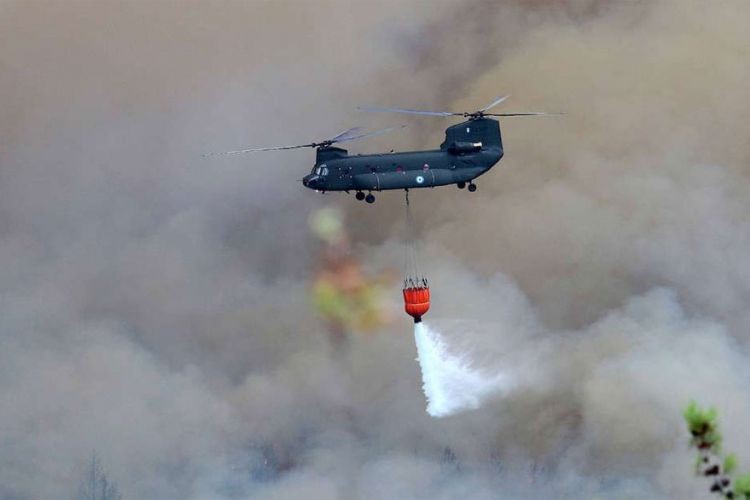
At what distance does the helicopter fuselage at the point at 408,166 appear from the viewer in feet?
300

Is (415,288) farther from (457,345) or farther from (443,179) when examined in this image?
(457,345)

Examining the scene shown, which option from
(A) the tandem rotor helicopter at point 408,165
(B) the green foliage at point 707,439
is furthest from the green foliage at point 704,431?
(A) the tandem rotor helicopter at point 408,165

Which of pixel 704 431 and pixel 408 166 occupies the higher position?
pixel 408 166

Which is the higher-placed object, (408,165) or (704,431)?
(408,165)

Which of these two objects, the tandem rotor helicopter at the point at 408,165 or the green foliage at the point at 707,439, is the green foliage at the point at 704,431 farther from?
the tandem rotor helicopter at the point at 408,165

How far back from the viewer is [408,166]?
301ft

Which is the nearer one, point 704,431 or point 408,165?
point 704,431

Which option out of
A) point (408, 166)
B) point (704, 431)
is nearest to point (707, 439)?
point (704, 431)

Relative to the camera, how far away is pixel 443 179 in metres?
92.6

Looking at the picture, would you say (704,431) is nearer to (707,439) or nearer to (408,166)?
(707,439)

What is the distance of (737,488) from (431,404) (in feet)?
270

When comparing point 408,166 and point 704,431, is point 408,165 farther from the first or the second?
point 704,431

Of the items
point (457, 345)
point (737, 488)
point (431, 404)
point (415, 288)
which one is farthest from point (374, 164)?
point (737, 488)

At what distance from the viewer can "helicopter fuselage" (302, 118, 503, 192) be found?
300 ft
